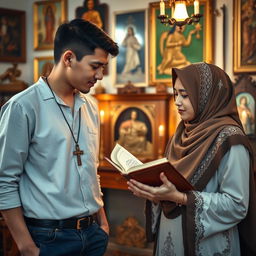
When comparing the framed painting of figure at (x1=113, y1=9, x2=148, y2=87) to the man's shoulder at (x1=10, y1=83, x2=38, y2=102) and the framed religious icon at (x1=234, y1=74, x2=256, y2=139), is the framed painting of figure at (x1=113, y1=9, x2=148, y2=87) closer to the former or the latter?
the framed religious icon at (x1=234, y1=74, x2=256, y2=139)

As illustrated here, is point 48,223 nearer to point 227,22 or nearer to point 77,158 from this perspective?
point 77,158

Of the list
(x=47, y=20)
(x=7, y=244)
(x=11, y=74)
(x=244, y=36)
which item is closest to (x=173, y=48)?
→ (x=244, y=36)

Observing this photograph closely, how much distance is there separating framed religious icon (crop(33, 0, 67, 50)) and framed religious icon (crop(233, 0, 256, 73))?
2.43 metres

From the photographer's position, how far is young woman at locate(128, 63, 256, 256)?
2061mm

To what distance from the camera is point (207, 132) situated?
2.17m

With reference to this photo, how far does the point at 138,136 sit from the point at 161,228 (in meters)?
3.12

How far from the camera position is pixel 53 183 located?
199cm

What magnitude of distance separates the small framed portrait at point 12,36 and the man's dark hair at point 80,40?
416 cm

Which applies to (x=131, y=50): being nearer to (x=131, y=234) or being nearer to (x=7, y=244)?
(x=131, y=234)

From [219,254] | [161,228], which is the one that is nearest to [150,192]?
[161,228]

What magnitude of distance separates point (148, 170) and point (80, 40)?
28.7 inches

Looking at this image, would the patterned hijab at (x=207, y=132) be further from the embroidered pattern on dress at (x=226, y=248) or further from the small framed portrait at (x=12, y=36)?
the small framed portrait at (x=12, y=36)

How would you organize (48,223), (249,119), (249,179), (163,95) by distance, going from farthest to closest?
(163,95)
(249,119)
(249,179)
(48,223)

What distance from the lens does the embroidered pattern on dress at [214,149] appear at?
6.91 ft
